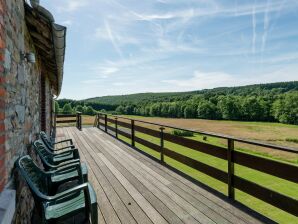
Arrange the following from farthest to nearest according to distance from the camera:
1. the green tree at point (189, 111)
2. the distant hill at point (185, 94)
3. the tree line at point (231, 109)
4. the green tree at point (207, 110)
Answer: the distant hill at point (185, 94) → the green tree at point (189, 111) → the green tree at point (207, 110) → the tree line at point (231, 109)

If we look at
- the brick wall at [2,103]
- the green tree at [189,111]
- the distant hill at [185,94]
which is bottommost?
the green tree at [189,111]

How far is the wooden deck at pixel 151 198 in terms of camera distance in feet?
9.12

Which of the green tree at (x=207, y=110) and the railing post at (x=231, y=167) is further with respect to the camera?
the green tree at (x=207, y=110)

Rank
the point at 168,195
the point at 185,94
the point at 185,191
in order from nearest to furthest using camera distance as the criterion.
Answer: the point at 168,195, the point at 185,191, the point at 185,94

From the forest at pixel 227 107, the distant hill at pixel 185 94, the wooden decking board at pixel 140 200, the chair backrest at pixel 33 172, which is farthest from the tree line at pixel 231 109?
the chair backrest at pixel 33 172

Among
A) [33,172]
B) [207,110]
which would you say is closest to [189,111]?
[207,110]

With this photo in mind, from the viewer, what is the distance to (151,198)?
338cm

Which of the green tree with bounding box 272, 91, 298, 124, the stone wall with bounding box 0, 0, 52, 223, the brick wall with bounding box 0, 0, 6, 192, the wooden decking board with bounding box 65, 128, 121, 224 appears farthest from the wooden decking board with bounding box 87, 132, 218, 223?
the green tree with bounding box 272, 91, 298, 124

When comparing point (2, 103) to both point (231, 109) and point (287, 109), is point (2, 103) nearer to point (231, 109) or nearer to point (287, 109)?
point (287, 109)

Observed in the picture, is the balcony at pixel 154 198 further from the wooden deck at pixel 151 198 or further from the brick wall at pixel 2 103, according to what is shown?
the brick wall at pixel 2 103

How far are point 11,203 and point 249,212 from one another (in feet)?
8.41

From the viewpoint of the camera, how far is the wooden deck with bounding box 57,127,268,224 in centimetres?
278

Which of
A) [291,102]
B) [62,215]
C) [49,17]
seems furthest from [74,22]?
[291,102]

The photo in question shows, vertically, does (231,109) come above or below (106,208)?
above
